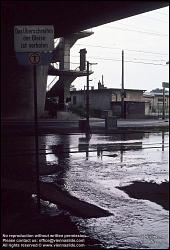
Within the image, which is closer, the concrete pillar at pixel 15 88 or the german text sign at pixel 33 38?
the german text sign at pixel 33 38

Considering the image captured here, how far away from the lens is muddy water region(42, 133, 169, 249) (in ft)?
18.5

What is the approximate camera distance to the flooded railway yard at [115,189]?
18.7 feet

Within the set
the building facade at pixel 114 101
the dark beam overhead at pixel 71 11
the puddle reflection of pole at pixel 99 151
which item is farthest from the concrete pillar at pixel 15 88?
the building facade at pixel 114 101

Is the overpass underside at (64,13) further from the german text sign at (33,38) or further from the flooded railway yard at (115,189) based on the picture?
the german text sign at (33,38)

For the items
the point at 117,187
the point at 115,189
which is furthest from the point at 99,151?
the point at 115,189

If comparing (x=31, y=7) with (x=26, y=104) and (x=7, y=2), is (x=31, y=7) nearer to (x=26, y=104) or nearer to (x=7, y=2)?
(x=7, y=2)

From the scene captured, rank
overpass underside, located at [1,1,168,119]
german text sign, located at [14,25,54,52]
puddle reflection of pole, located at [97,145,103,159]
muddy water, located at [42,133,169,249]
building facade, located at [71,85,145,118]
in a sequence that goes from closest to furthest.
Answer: muddy water, located at [42,133,169,249], german text sign, located at [14,25,54,52], puddle reflection of pole, located at [97,145,103,159], overpass underside, located at [1,1,168,119], building facade, located at [71,85,145,118]

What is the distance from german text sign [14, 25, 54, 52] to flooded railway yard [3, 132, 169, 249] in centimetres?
275

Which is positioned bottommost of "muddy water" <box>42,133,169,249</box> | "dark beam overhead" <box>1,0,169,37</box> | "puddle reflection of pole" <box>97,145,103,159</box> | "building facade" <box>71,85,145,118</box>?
"puddle reflection of pole" <box>97,145,103,159</box>

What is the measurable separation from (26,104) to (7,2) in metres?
26.2

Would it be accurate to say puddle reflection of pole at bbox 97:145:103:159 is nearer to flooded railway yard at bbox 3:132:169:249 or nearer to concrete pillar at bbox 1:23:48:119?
flooded railway yard at bbox 3:132:169:249

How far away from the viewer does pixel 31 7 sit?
72.7 ft

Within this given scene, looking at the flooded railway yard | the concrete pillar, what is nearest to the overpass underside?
the concrete pillar

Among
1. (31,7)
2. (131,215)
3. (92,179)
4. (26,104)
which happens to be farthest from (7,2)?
(26,104)
